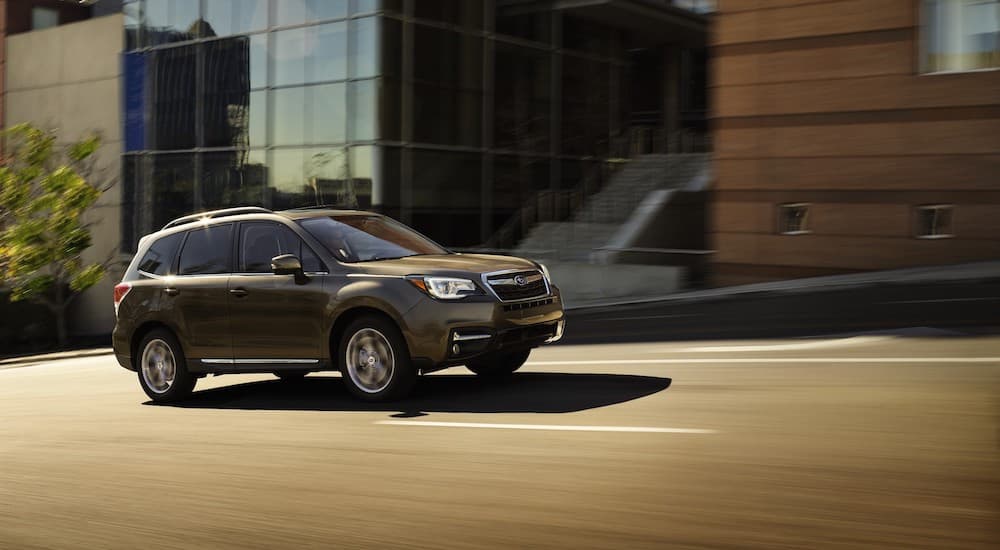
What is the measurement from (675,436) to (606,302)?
1432 cm

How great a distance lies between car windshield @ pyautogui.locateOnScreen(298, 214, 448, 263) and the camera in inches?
404

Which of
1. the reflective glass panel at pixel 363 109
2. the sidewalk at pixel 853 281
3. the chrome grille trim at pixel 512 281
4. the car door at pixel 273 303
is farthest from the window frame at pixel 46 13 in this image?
the chrome grille trim at pixel 512 281

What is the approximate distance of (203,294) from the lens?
36.0 ft

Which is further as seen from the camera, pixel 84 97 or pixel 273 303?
pixel 84 97

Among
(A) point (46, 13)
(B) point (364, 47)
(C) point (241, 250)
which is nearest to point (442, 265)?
(C) point (241, 250)

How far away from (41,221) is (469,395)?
26288mm

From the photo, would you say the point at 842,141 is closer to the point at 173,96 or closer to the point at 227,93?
the point at 227,93

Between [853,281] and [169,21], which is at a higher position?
[169,21]

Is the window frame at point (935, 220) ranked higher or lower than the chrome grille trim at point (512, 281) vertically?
higher

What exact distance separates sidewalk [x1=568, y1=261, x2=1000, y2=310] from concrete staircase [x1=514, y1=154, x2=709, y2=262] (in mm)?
6199

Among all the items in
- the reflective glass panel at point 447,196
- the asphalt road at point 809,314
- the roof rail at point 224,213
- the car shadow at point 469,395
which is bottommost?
the car shadow at point 469,395

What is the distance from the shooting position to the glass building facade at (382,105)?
28.0m

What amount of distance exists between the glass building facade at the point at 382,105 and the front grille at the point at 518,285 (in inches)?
709

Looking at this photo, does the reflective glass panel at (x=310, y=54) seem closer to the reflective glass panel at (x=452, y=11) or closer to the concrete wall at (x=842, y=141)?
the reflective glass panel at (x=452, y=11)
